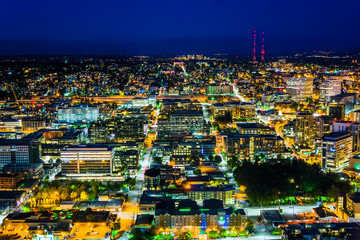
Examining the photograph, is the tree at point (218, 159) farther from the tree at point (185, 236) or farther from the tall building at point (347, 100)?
the tall building at point (347, 100)

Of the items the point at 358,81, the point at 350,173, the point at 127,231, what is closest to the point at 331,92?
the point at 358,81

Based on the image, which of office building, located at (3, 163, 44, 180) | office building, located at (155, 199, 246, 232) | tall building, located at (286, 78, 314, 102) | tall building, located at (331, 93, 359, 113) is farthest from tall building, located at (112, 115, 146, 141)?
tall building, located at (286, 78, 314, 102)

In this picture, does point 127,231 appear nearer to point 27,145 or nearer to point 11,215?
point 11,215

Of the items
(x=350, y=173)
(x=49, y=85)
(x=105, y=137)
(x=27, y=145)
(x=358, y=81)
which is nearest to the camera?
(x=350, y=173)

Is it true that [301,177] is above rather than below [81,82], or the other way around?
below

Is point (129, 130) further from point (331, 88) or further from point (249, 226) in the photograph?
point (331, 88)

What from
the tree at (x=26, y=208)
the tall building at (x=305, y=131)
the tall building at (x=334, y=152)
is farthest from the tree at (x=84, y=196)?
the tall building at (x=305, y=131)
